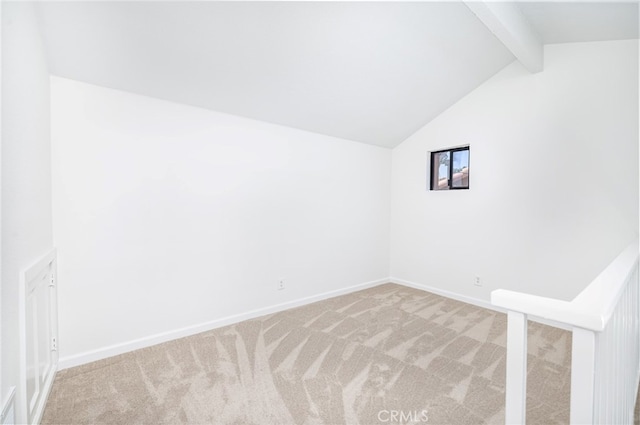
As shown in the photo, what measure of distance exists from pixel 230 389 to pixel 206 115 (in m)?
2.31

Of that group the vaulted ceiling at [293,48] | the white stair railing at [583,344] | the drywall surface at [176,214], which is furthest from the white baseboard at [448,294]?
the white stair railing at [583,344]

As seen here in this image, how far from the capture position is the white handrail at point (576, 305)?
0.69m

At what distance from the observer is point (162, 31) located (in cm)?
198

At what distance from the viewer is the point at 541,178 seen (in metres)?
3.09

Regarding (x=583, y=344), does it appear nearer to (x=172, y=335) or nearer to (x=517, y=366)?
(x=517, y=366)

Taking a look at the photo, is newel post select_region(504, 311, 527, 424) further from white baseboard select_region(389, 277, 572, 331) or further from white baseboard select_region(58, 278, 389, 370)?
white baseboard select_region(389, 277, 572, 331)

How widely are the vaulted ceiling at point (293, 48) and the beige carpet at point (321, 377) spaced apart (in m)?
2.17

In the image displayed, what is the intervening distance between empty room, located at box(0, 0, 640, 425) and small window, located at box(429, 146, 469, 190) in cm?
3

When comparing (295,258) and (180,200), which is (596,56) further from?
(180,200)

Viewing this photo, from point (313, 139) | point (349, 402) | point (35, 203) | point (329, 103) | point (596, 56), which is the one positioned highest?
point (596, 56)

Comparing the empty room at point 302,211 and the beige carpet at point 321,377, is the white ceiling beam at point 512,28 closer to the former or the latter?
the empty room at point 302,211

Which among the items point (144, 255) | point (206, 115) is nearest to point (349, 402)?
point (144, 255)

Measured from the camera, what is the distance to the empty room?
1.59 m

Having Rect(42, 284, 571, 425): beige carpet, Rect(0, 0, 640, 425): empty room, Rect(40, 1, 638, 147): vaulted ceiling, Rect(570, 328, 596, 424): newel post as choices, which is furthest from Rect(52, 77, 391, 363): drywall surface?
Rect(570, 328, 596, 424): newel post
